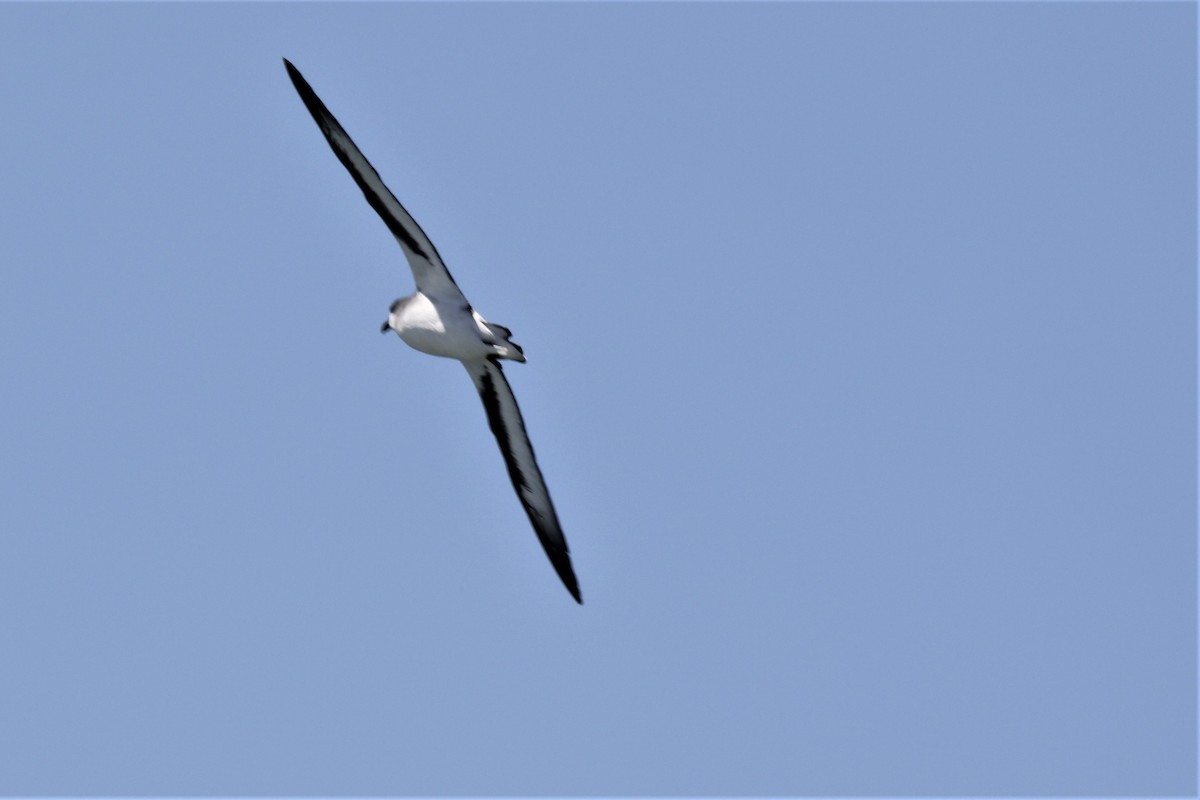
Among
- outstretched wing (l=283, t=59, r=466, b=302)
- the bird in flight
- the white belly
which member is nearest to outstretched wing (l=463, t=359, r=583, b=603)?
the bird in flight

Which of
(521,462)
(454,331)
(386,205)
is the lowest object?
(521,462)

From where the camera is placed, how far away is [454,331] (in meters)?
28.6

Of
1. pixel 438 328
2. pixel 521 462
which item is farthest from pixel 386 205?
pixel 521 462

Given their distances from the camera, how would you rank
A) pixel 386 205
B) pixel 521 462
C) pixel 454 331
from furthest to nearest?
pixel 521 462 < pixel 454 331 < pixel 386 205

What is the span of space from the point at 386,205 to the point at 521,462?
5.36 metres

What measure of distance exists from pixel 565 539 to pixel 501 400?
8.24 feet

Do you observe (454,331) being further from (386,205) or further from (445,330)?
(386,205)

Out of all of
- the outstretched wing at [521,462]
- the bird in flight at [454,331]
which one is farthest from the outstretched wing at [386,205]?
the outstretched wing at [521,462]

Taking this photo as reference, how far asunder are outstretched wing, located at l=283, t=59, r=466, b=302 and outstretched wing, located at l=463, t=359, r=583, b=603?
1.98 m

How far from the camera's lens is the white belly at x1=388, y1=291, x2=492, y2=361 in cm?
2852

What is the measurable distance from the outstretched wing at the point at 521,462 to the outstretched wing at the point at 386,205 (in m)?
1.98

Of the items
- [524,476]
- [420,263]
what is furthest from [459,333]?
[524,476]

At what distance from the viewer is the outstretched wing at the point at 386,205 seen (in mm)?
27188

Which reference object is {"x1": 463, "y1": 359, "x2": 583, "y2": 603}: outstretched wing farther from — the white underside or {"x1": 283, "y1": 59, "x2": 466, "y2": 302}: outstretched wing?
{"x1": 283, "y1": 59, "x2": 466, "y2": 302}: outstretched wing
